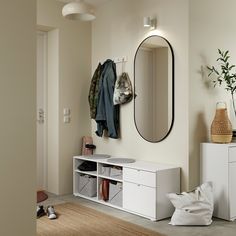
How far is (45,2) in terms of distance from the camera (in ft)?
15.1

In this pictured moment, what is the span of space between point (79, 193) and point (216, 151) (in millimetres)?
1983

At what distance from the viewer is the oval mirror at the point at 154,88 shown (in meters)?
3.92

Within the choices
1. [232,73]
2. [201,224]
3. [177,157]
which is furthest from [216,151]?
[232,73]

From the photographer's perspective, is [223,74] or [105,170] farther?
[105,170]

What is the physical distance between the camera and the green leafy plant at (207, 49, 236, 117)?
3922mm

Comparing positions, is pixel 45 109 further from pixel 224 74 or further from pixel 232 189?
pixel 232 189

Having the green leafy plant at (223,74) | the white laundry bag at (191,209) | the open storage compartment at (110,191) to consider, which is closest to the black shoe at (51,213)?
the open storage compartment at (110,191)

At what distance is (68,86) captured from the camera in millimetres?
4855

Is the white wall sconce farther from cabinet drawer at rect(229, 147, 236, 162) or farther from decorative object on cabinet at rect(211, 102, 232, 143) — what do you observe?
cabinet drawer at rect(229, 147, 236, 162)

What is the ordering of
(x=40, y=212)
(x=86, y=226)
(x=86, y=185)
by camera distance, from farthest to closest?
1. (x=86, y=185)
2. (x=40, y=212)
3. (x=86, y=226)

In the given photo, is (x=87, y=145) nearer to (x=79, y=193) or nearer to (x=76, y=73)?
(x=79, y=193)

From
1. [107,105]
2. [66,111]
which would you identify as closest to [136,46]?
[107,105]

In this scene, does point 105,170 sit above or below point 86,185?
above

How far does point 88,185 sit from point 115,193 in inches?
20.7
